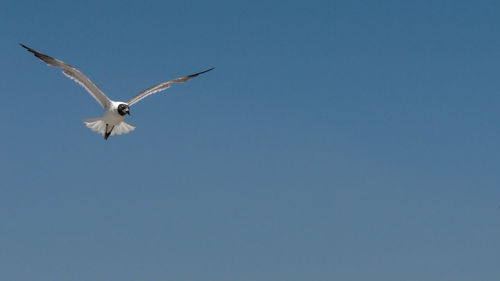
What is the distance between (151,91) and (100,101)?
548cm

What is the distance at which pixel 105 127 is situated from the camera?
6594cm

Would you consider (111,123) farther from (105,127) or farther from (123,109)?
(123,109)

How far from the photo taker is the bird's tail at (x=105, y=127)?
212 feet

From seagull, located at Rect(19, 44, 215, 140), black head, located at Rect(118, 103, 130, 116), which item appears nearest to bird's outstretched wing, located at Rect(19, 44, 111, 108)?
seagull, located at Rect(19, 44, 215, 140)

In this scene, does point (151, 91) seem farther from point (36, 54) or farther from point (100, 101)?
point (36, 54)

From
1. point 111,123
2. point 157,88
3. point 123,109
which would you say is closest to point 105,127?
point 111,123

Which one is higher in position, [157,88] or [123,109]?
[157,88]

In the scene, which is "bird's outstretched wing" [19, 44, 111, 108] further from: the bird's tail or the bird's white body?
the bird's tail

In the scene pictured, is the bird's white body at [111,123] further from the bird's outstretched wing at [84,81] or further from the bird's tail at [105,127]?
the bird's outstretched wing at [84,81]

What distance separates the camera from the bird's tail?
64688mm

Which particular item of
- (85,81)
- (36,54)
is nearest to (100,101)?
(85,81)

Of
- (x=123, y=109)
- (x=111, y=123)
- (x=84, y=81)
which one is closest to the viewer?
(x=123, y=109)

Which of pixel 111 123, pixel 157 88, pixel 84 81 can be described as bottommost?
pixel 111 123

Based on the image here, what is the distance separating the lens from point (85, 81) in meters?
65.7
